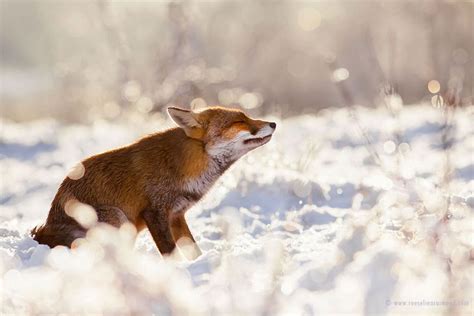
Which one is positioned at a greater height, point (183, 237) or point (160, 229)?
point (160, 229)

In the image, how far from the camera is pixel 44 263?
522cm

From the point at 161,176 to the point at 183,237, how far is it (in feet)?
2.03

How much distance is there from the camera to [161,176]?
21.5 ft

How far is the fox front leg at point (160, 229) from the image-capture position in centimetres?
631

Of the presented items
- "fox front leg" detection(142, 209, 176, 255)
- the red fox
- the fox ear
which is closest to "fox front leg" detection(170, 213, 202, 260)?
the red fox

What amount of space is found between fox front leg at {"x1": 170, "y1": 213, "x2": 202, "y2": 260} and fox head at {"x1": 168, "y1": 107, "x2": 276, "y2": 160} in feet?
2.30

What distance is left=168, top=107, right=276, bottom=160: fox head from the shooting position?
6.77 metres

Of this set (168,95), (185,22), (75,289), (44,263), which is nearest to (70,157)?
(168,95)

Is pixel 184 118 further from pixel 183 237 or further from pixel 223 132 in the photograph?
pixel 183 237

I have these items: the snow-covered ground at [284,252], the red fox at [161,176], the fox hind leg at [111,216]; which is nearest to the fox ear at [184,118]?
the red fox at [161,176]

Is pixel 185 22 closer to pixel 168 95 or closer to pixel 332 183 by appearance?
pixel 168 95

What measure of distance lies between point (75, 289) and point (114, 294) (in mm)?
348

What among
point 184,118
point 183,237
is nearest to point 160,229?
point 183,237

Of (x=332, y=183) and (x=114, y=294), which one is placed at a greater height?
(x=114, y=294)
